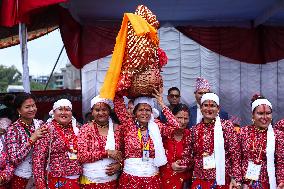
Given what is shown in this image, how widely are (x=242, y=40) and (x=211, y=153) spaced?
5581 mm

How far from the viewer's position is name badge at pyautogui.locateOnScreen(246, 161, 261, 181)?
11.3 feet

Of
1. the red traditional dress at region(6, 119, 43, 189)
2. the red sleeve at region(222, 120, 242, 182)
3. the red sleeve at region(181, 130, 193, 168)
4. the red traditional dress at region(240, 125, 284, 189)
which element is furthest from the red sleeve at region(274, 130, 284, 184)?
the red traditional dress at region(6, 119, 43, 189)

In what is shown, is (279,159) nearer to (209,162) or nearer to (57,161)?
(209,162)

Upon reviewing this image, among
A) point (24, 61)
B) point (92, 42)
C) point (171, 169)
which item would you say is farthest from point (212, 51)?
point (171, 169)

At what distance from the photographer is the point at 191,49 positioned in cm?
869

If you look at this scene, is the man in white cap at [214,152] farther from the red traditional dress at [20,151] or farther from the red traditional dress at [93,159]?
the red traditional dress at [20,151]

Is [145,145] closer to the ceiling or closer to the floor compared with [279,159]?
closer to the ceiling

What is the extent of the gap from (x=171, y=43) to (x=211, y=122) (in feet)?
17.1

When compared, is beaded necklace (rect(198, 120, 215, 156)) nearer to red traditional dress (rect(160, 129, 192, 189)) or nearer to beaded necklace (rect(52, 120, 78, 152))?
red traditional dress (rect(160, 129, 192, 189))

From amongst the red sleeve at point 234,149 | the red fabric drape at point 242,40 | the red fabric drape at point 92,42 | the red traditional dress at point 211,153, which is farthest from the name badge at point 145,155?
the red fabric drape at point 242,40

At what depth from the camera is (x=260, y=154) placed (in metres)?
3.46

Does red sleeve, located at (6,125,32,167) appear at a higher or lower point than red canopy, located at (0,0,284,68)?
lower

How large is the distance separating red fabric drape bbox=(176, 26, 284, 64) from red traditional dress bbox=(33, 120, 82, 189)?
5.53 m

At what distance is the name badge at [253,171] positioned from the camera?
344 cm
